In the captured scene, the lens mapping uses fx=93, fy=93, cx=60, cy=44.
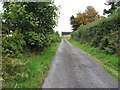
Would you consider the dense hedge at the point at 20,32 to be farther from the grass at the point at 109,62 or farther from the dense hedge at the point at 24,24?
the grass at the point at 109,62

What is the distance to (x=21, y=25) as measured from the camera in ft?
18.8

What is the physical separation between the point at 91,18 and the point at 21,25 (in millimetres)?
21066

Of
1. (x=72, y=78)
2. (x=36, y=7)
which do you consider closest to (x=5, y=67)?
(x=72, y=78)

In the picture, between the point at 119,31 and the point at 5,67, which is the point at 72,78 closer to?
the point at 5,67

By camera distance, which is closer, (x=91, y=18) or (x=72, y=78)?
(x=72, y=78)

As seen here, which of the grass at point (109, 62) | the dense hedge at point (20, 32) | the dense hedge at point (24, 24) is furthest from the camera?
the dense hedge at point (24, 24)

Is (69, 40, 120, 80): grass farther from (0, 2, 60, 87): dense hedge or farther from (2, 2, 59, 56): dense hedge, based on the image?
(2, 2, 59, 56): dense hedge

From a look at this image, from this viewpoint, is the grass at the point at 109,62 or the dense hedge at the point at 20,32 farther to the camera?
the grass at the point at 109,62

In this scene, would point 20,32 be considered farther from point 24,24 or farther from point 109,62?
point 109,62

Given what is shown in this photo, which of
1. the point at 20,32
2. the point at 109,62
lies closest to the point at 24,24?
the point at 20,32

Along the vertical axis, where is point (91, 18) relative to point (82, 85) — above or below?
above

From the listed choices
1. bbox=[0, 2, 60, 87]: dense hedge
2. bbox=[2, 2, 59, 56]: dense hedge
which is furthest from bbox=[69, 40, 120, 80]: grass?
bbox=[2, 2, 59, 56]: dense hedge

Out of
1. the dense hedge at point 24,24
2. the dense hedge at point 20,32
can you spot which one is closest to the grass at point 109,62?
the dense hedge at point 20,32

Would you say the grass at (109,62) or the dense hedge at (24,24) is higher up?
the dense hedge at (24,24)
